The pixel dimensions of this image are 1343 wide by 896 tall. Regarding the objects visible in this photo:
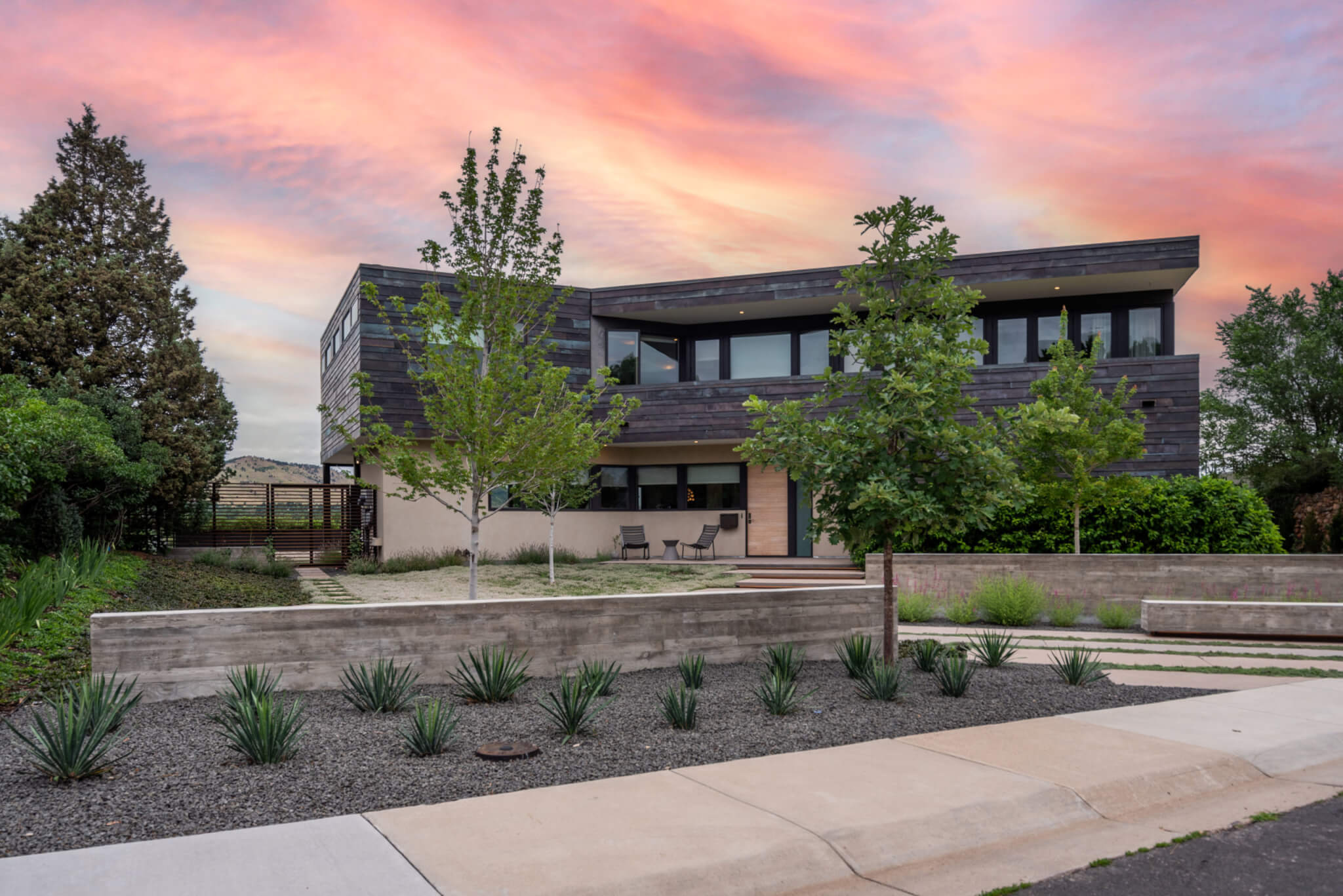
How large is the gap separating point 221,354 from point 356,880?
96.8 feet

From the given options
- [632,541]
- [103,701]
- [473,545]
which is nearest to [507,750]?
[103,701]

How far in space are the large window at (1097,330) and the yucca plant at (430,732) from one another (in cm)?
2045

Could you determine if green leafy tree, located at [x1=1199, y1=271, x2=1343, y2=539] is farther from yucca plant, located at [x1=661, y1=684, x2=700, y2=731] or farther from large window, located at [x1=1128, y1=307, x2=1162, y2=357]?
yucca plant, located at [x1=661, y1=684, x2=700, y2=731]

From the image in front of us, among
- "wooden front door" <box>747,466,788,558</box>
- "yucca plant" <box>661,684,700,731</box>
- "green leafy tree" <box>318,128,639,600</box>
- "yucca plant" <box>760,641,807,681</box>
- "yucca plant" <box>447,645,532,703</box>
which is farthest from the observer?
"wooden front door" <box>747,466,788,558</box>

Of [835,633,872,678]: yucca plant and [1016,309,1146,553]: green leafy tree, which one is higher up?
[1016,309,1146,553]: green leafy tree

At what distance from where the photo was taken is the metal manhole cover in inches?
217

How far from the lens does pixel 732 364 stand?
24.8 m

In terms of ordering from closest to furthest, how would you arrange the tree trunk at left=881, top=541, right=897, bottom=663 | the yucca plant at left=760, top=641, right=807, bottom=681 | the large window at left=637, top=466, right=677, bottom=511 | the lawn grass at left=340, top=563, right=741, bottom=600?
the yucca plant at left=760, top=641, right=807, bottom=681
the tree trunk at left=881, top=541, right=897, bottom=663
the lawn grass at left=340, top=563, right=741, bottom=600
the large window at left=637, top=466, right=677, bottom=511

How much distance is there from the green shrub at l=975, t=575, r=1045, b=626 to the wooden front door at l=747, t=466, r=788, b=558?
962 centimetres

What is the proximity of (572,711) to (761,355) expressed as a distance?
19.3 meters

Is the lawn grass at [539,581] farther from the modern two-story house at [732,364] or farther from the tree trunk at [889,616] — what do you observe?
the tree trunk at [889,616]

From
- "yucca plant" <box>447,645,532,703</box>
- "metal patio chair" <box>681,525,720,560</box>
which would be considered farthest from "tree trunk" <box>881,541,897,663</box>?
"metal patio chair" <box>681,525,720,560</box>

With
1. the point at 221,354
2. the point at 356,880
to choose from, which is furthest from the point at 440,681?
the point at 221,354

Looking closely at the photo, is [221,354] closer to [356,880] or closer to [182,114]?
[182,114]
